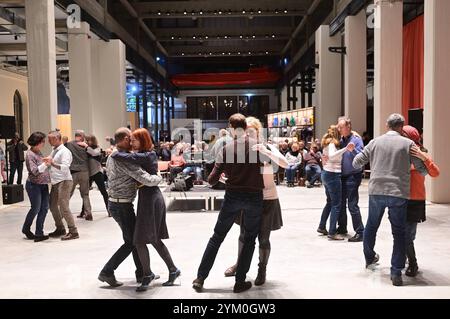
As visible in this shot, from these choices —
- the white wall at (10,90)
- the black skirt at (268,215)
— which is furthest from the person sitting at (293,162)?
the white wall at (10,90)

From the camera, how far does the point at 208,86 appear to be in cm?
3297

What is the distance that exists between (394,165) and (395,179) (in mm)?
125

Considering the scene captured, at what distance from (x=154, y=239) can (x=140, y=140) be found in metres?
0.86

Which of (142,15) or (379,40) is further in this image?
(142,15)

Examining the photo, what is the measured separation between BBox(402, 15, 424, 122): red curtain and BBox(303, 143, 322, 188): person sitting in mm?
3056

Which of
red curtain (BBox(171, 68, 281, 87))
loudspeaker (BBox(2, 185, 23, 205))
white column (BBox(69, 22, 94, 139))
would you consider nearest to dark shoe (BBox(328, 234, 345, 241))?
loudspeaker (BBox(2, 185, 23, 205))

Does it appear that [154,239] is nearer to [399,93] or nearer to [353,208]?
[353,208]

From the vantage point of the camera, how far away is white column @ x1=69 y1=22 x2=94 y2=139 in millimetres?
13773

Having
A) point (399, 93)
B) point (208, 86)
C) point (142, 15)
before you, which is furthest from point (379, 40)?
point (208, 86)

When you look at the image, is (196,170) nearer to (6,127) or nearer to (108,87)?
(6,127)

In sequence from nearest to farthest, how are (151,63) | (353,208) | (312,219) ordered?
1. (353,208)
2. (312,219)
3. (151,63)

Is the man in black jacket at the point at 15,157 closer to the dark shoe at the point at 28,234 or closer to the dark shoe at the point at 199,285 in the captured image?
the dark shoe at the point at 28,234

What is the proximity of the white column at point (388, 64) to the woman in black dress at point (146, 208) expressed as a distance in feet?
24.9
